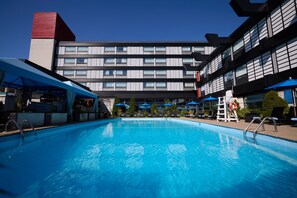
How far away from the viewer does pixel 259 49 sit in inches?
446

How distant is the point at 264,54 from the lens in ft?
37.3

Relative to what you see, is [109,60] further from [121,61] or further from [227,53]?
[227,53]

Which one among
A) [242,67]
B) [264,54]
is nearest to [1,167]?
[264,54]

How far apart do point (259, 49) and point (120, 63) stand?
72.2ft

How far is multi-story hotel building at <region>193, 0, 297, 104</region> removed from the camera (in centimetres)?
926

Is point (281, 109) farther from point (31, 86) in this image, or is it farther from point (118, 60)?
point (118, 60)

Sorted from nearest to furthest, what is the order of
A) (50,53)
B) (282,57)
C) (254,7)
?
1. (282,57)
2. (254,7)
3. (50,53)

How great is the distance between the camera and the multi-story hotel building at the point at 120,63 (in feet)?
85.1

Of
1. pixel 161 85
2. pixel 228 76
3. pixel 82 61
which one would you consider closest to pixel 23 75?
pixel 228 76

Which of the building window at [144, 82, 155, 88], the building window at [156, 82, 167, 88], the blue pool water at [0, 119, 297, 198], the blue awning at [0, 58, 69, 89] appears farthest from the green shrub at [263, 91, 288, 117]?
the building window at [144, 82, 155, 88]

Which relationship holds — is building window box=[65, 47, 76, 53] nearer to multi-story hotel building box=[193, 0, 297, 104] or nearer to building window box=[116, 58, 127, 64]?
building window box=[116, 58, 127, 64]

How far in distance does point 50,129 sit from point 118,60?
22.4m

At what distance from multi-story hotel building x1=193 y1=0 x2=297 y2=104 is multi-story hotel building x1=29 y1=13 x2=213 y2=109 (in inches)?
424

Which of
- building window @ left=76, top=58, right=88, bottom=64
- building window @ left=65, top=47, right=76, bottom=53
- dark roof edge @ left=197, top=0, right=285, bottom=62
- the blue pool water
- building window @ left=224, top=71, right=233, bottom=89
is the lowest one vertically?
the blue pool water
